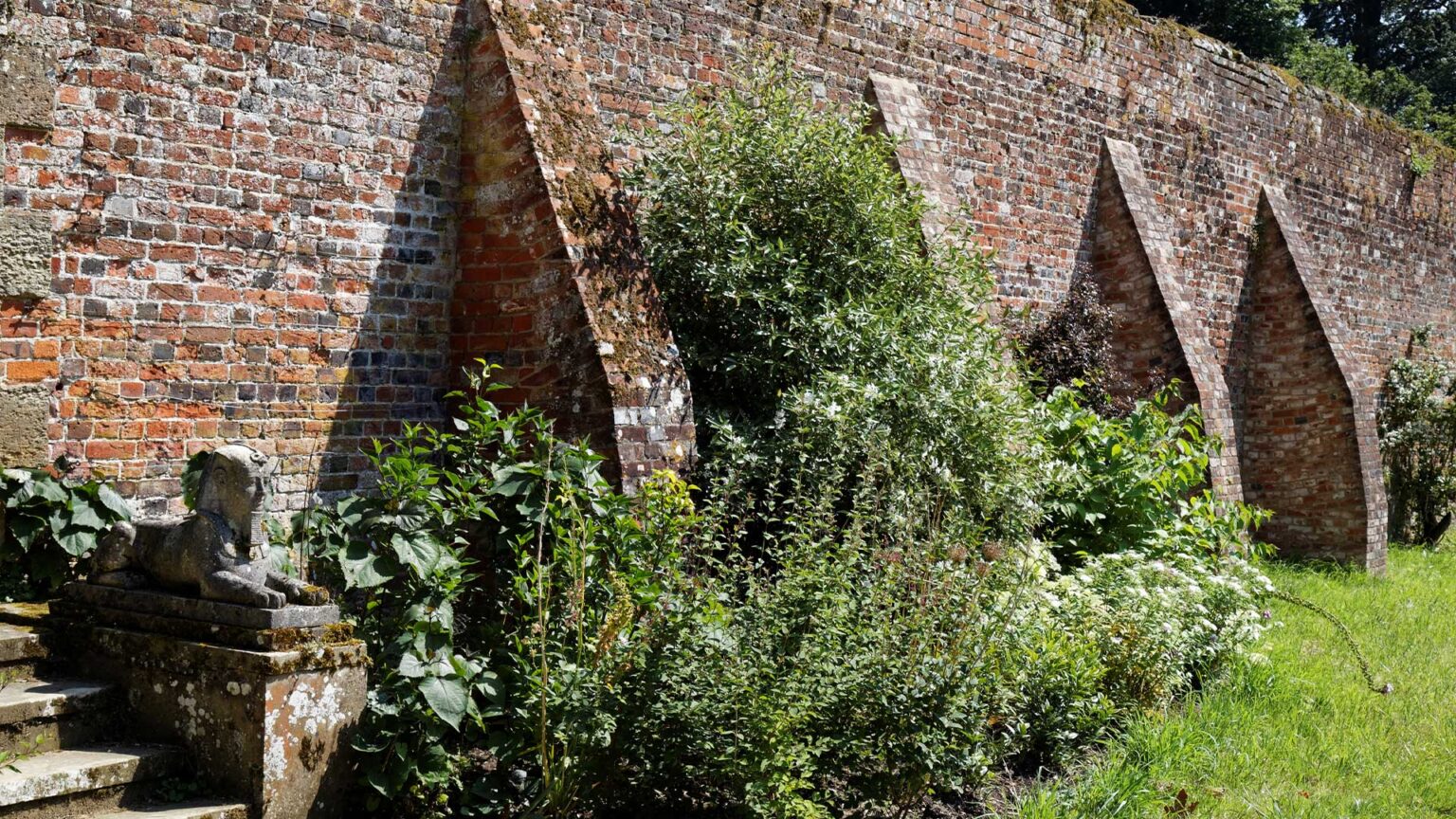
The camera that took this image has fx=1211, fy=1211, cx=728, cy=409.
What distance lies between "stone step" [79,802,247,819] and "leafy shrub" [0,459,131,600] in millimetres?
1392

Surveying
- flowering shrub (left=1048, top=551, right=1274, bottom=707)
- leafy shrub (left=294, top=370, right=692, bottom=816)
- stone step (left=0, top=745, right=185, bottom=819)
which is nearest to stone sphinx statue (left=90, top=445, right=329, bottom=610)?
leafy shrub (left=294, top=370, right=692, bottom=816)

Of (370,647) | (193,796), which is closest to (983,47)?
(370,647)

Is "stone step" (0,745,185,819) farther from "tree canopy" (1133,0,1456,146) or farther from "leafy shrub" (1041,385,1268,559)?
"tree canopy" (1133,0,1456,146)

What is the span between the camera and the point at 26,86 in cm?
526

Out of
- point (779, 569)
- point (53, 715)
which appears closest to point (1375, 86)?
point (779, 569)

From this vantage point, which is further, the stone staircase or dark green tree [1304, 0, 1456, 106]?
dark green tree [1304, 0, 1456, 106]

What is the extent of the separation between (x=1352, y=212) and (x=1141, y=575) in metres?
11.6

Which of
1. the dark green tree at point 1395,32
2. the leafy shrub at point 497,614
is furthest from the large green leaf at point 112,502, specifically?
the dark green tree at point 1395,32

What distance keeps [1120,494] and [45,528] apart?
6.53 metres

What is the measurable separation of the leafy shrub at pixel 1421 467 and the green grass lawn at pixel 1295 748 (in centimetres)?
835

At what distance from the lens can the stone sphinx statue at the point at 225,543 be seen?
430 cm

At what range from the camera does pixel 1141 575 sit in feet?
23.7

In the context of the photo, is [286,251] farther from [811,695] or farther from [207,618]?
[811,695]

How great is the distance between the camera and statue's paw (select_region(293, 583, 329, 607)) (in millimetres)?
4312
